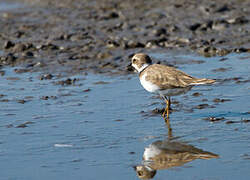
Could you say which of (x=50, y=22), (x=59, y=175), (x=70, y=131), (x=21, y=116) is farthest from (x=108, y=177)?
(x=50, y=22)

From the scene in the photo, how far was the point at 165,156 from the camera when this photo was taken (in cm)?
627

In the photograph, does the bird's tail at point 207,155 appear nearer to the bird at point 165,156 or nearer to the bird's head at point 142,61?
the bird at point 165,156

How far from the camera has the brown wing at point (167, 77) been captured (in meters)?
8.03

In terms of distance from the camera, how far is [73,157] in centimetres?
636

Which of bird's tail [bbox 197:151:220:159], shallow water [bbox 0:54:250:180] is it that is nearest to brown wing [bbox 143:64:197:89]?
shallow water [bbox 0:54:250:180]

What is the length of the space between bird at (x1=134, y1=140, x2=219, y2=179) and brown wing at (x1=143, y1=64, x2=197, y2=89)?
145 centimetres

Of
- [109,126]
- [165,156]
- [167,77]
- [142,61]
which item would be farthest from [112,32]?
[165,156]

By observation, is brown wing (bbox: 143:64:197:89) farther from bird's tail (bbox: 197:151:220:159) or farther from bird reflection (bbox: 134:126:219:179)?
bird's tail (bbox: 197:151:220:159)

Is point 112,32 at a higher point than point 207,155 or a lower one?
higher

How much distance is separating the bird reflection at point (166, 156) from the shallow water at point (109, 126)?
98 mm

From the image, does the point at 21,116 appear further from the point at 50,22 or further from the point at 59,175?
the point at 50,22

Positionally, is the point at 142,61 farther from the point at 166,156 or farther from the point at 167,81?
the point at 166,156

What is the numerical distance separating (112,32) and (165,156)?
872cm

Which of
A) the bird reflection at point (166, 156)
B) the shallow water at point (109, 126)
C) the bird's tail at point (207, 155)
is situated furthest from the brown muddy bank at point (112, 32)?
the bird's tail at point (207, 155)
